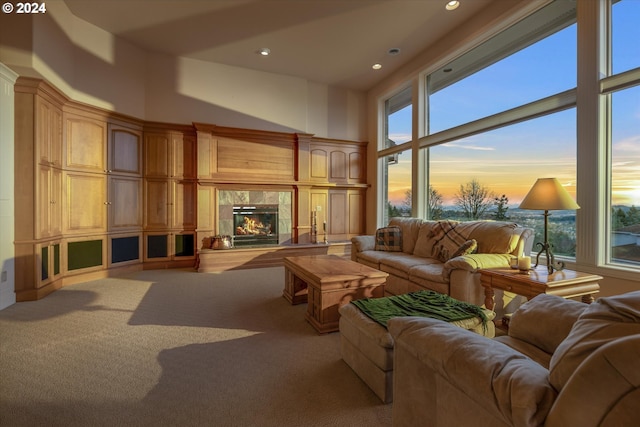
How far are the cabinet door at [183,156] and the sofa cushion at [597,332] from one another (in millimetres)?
5903

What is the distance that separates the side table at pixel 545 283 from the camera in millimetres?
2459

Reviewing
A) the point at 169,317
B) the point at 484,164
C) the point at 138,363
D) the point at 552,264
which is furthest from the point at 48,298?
the point at 484,164

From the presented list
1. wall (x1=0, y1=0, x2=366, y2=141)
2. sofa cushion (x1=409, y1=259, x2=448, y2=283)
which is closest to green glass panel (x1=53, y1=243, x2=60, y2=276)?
wall (x1=0, y1=0, x2=366, y2=141)

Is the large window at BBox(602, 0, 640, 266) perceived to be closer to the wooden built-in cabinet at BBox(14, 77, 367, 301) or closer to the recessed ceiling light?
A: the recessed ceiling light

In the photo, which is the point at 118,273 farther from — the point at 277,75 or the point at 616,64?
the point at 616,64

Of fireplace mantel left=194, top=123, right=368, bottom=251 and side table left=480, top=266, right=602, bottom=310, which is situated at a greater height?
fireplace mantel left=194, top=123, right=368, bottom=251

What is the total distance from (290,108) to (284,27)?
1.90 m

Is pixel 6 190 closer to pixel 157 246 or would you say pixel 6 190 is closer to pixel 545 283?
pixel 157 246

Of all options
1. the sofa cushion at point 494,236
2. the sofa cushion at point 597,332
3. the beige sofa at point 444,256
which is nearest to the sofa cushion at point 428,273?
the beige sofa at point 444,256

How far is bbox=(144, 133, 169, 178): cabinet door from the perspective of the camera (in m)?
5.48

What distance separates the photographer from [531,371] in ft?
3.07

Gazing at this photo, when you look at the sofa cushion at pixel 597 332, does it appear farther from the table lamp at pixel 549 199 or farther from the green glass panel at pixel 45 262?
the green glass panel at pixel 45 262

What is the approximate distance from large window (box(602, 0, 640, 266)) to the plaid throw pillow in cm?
239

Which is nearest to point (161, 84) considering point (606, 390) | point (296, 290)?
point (296, 290)
